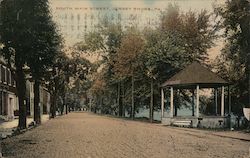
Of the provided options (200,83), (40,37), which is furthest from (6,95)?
(40,37)

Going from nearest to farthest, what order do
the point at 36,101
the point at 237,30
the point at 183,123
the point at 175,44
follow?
the point at 237,30, the point at 183,123, the point at 36,101, the point at 175,44

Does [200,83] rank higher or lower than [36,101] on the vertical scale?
higher

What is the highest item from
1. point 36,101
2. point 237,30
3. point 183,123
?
point 237,30

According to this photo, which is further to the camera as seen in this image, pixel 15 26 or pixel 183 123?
pixel 183 123

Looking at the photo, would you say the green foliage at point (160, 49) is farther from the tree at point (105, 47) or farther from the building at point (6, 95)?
the building at point (6, 95)

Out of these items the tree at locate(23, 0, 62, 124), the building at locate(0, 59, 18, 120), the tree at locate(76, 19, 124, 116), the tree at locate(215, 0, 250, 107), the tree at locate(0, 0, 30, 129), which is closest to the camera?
the tree at locate(0, 0, 30, 129)

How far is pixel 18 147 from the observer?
15.7 metres

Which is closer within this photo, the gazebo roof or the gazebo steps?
the gazebo roof

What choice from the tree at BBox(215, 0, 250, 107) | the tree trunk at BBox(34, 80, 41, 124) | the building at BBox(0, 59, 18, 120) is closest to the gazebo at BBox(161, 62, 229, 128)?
the tree at BBox(215, 0, 250, 107)

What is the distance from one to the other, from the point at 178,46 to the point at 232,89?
5.85 meters

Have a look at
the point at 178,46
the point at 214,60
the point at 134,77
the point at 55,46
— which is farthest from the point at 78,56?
the point at 55,46

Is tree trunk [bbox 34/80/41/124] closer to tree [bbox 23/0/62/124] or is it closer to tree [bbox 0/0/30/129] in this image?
tree [bbox 23/0/62/124]

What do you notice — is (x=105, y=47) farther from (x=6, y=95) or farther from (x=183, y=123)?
(x=183, y=123)

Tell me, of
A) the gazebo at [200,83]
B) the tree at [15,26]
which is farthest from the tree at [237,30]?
the tree at [15,26]
